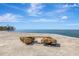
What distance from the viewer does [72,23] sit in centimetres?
244

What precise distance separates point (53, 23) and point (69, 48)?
0.38m

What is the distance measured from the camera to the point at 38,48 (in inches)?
94.2

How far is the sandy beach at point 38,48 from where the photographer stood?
238cm

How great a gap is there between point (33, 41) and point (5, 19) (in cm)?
47

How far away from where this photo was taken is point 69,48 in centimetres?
240

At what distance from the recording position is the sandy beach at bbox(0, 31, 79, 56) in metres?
2.38

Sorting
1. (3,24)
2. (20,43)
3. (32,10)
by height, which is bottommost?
(20,43)

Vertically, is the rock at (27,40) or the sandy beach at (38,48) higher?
the rock at (27,40)

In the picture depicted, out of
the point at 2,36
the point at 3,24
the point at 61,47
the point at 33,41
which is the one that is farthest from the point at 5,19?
the point at 61,47

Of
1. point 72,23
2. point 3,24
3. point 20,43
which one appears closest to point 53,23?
point 72,23

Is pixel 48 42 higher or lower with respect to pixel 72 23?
lower

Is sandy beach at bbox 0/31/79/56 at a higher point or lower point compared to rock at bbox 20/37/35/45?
lower

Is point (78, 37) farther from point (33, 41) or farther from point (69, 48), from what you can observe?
point (33, 41)

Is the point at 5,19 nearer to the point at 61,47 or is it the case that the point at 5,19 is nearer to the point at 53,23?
the point at 53,23
